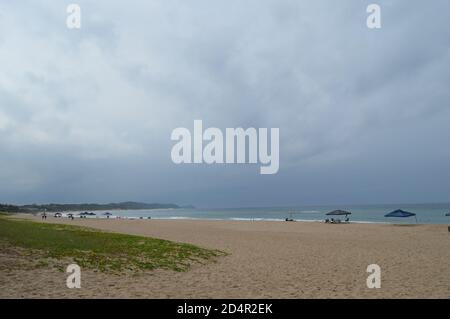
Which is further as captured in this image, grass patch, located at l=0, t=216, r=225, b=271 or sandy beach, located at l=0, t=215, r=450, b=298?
grass patch, located at l=0, t=216, r=225, b=271

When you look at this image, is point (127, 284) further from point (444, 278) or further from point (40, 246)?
point (444, 278)

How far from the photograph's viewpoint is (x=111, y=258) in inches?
604

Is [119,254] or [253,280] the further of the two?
[119,254]

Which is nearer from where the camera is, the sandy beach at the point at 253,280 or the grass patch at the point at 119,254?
the sandy beach at the point at 253,280

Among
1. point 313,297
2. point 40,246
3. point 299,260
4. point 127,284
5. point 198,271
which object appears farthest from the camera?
point 299,260

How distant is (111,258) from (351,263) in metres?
10.8

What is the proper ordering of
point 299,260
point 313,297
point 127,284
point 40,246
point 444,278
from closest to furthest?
point 313,297, point 127,284, point 444,278, point 40,246, point 299,260

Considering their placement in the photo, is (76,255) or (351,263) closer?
(76,255)

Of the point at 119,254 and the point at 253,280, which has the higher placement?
the point at 119,254
